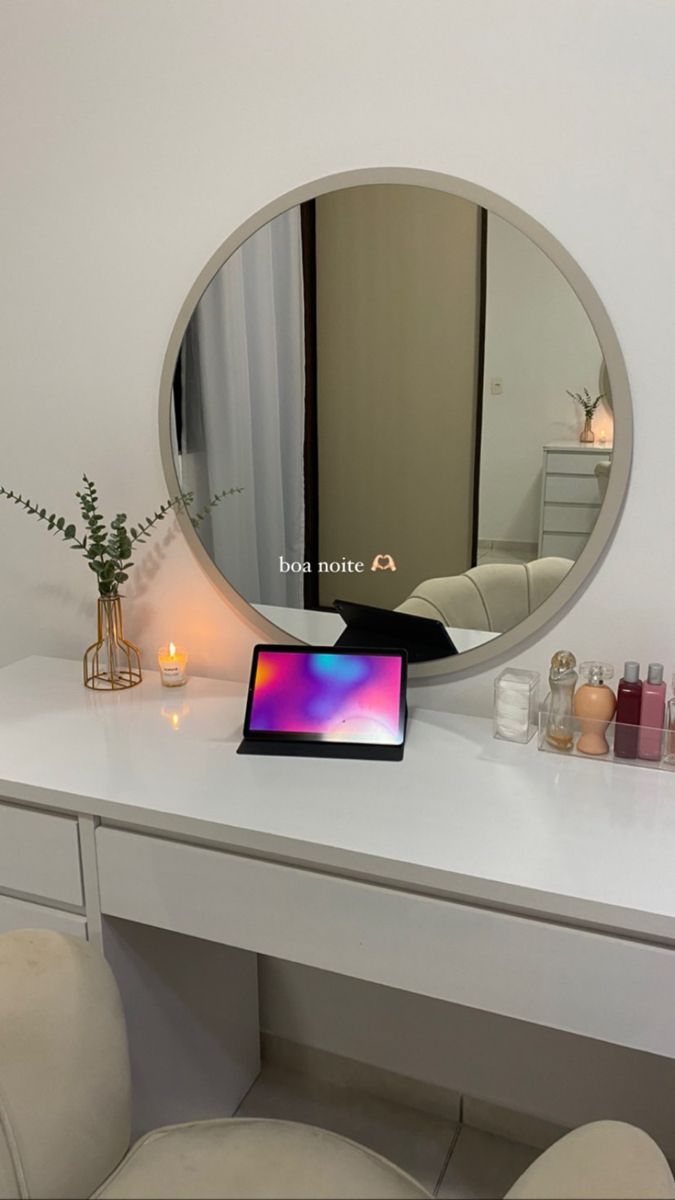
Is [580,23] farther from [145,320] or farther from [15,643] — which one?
[15,643]

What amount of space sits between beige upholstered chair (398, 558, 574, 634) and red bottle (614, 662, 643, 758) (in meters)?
0.17

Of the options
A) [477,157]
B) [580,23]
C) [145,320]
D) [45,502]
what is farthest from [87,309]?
[580,23]

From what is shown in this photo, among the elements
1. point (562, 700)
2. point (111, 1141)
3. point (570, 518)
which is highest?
point (570, 518)

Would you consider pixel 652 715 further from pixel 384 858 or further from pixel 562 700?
pixel 384 858

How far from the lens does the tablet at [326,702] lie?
4.65ft

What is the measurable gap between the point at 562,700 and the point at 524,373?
47 centimetres

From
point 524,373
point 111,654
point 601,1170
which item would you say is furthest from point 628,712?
point 111,654

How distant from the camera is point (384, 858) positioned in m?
1.13

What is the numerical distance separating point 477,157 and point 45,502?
3.20ft

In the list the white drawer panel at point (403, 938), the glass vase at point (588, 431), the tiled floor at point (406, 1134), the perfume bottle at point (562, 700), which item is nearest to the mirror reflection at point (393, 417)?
the glass vase at point (588, 431)

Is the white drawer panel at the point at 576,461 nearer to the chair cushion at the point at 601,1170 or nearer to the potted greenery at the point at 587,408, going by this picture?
the potted greenery at the point at 587,408

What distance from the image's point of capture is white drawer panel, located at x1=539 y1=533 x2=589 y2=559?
1.41m

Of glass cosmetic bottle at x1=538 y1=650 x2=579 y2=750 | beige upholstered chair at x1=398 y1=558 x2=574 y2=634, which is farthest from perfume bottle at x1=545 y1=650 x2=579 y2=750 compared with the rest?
beige upholstered chair at x1=398 y1=558 x2=574 y2=634

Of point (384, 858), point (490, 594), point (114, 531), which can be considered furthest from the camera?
point (114, 531)
